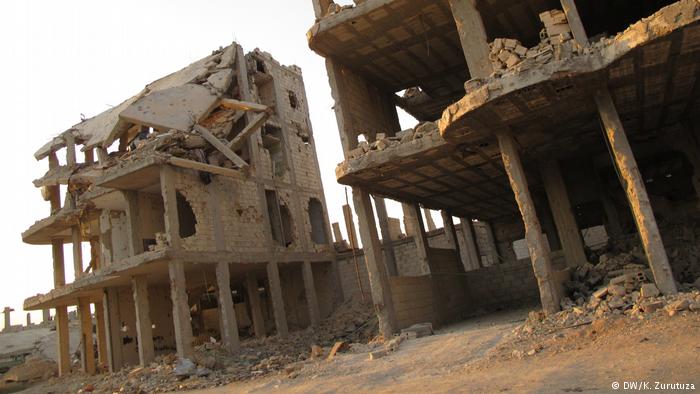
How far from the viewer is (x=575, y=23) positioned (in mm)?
9445

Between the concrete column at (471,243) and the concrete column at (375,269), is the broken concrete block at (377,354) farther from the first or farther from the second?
the concrete column at (471,243)

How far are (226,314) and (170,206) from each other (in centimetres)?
399

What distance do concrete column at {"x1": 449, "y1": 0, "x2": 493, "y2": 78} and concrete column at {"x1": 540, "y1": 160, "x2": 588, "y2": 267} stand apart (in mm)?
4470

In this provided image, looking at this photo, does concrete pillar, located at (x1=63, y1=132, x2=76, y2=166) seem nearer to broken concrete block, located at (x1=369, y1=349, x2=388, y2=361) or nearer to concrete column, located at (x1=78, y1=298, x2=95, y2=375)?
concrete column, located at (x1=78, y1=298, x2=95, y2=375)

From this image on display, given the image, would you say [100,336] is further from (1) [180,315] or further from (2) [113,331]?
(1) [180,315]

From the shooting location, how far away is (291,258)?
64.6 ft

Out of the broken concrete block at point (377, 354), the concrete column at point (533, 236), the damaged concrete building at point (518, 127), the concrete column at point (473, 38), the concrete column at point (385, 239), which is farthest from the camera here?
the concrete column at point (385, 239)

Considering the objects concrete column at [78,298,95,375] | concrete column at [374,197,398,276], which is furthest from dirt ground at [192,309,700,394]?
concrete column at [78,298,95,375]

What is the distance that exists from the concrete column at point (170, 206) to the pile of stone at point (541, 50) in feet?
35.0

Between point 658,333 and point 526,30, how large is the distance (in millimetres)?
9027

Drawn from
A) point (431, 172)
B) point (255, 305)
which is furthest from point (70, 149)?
point (431, 172)

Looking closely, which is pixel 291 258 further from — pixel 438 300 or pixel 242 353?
pixel 438 300

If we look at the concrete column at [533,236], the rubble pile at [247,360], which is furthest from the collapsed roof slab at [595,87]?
the rubble pile at [247,360]

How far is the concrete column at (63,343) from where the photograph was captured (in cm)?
A: 2192
